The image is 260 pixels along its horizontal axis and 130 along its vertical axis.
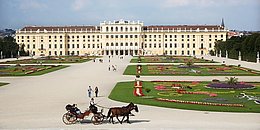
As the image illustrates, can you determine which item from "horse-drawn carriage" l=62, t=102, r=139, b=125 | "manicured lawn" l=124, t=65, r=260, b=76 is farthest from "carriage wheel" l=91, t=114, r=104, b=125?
"manicured lawn" l=124, t=65, r=260, b=76

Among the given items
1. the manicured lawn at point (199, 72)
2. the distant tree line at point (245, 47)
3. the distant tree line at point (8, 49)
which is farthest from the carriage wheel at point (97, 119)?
the distant tree line at point (8, 49)

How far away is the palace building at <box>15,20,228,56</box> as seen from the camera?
113 metres

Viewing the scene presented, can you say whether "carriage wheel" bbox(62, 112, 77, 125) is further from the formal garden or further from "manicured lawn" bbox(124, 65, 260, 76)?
"manicured lawn" bbox(124, 65, 260, 76)

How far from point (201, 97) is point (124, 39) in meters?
94.3

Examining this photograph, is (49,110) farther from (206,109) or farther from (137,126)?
(206,109)

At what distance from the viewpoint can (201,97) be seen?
66.9 ft

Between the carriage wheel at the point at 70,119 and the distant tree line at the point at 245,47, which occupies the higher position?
the distant tree line at the point at 245,47

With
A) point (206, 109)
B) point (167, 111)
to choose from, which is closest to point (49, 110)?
point (167, 111)

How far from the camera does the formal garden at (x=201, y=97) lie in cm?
1735

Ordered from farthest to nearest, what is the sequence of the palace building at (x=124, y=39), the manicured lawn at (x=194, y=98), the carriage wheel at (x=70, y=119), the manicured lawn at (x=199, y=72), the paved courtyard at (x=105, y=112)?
1. the palace building at (x=124, y=39)
2. the manicured lawn at (x=199, y=72)
3. the manicured lawn at (x=194, y=98)
4. the carriage wheel at (x=70, y=119)
5. the paved courtyard at (x=105, y=112)

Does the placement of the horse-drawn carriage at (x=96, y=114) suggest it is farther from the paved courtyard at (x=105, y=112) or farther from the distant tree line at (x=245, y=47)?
the distant tree line at (x=245, y=47)

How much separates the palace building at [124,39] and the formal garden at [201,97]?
87.7 meters

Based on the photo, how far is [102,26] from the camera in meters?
115

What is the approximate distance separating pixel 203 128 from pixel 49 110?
22.2 feet
